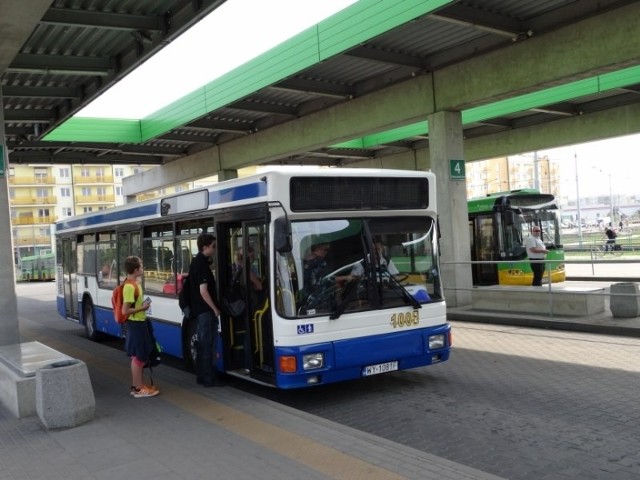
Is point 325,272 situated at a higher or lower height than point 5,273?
lower

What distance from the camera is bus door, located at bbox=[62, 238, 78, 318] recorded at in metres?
14.7

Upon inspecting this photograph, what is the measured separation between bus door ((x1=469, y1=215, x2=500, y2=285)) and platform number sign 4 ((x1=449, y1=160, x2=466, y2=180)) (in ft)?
11.6

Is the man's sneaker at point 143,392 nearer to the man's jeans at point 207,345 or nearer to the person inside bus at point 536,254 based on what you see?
the man's jeans at point 207,345

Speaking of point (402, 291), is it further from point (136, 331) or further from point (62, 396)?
point (62, 396)

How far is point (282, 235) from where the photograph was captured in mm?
6664

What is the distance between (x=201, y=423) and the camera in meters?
6.19

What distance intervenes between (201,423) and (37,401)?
5.93ft

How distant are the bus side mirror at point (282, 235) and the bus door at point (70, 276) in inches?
369

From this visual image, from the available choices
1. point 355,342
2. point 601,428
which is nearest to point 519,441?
point 601,428

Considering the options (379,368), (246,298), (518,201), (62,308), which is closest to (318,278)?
(246,298)

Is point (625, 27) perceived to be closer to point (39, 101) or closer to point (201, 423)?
point (201, 423)

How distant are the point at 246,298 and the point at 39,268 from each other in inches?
2209

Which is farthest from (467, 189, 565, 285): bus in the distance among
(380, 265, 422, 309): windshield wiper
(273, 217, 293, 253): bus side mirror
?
(273, 217, 293, 253): bus side mirror

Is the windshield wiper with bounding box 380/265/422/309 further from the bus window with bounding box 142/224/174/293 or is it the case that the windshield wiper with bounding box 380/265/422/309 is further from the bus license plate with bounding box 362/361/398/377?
the bus window with bounding box 142/224/174/293
